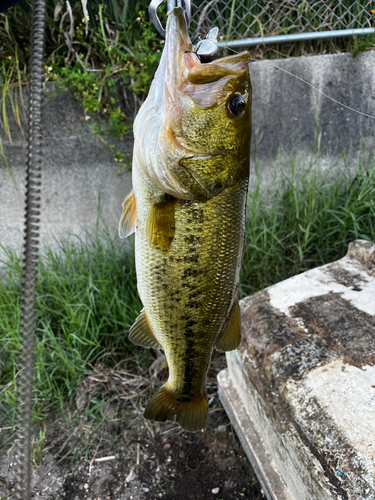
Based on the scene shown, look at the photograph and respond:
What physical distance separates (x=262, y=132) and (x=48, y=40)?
1.95 metres

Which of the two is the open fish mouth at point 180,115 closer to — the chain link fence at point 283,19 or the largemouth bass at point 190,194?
the largemouth bass at point 190,194

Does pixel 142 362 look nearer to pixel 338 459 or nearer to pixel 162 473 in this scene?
pixel 162 473

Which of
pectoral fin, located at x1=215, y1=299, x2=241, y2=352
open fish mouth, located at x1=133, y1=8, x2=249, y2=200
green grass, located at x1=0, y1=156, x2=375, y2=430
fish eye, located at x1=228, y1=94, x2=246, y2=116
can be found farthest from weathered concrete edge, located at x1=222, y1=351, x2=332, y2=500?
fish eye, located at x1=228, y1=94, x2=246, y2=116

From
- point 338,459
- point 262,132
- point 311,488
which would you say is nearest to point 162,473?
point 311,488

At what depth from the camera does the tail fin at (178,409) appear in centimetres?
148

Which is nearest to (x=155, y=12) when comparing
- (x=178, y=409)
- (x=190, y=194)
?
(x=190, y=194)

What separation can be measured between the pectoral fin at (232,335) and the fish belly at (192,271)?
0.08ft

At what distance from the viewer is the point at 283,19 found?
331 centimetres

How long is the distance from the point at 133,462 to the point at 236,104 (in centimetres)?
225

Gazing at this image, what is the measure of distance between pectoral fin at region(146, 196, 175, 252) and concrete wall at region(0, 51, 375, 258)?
2210mm

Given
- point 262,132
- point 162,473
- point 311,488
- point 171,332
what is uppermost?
point 262,132

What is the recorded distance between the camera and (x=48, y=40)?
317cm

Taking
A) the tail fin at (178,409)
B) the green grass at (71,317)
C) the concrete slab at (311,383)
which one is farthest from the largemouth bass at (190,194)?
the green grass at (71,317)

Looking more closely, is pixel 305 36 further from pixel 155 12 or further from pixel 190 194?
pixel 190 194
